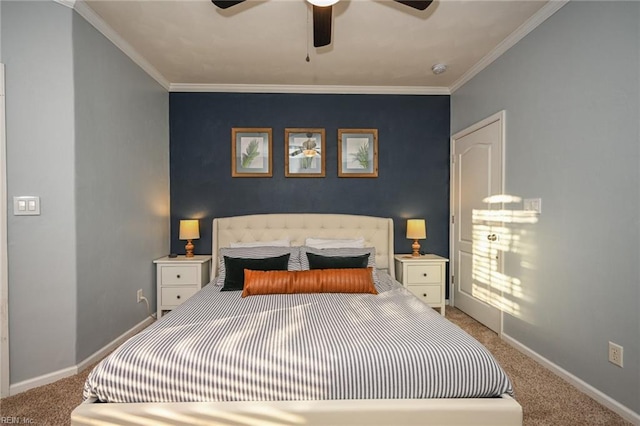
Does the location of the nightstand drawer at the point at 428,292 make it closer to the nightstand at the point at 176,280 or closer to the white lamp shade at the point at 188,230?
the nightstand at the point at 176,280

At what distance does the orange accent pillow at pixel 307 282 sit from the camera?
2.67 m

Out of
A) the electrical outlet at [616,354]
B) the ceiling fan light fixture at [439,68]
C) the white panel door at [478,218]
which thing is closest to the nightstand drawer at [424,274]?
the white panel door at [478,218]

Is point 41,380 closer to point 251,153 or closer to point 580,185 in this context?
point 251,153

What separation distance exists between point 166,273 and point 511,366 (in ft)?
10.6

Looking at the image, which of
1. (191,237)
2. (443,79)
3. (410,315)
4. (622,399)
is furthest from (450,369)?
(443,79)

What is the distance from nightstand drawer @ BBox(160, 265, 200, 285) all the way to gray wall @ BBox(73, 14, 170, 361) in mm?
141

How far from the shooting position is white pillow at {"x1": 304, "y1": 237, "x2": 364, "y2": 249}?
11.9ft

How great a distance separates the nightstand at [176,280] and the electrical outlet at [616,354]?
335cm

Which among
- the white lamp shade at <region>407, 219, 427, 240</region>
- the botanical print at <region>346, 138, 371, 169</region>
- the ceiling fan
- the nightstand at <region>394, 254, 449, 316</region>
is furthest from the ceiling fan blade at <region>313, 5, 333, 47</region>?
the nightstand at <region>394, 254, 449, 316</region>

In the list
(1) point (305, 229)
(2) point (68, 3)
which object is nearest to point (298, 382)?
(1) point (305, 229)

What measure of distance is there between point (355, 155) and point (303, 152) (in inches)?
24.2

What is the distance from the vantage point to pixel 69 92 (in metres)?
2.41

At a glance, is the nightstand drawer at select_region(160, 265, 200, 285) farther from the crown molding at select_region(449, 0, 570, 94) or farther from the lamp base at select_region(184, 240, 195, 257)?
the crown molding at select_region(449, 0, 570, 94)

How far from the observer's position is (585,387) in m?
2.24
